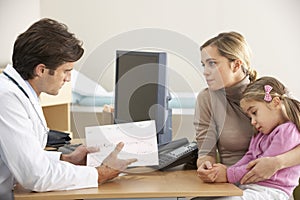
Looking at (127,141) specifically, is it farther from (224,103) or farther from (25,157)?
(224,103)

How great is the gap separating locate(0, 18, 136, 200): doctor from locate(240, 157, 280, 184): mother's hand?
1.25 feet

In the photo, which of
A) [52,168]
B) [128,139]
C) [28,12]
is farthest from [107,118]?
[28,12]

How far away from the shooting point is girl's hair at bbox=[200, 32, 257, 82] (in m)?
1.96

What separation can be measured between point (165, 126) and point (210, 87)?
0.24 m

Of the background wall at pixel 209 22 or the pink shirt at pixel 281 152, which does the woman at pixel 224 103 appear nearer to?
the pink shirt at pixel 281 152

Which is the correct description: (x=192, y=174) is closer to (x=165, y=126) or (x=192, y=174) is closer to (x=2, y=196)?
(x=165, y=126)

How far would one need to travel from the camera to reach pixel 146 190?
1.59 metres

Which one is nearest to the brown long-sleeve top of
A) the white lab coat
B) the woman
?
the woman

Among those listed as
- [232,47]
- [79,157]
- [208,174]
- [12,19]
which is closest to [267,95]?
[232,47]

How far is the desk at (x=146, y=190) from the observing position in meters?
1.55

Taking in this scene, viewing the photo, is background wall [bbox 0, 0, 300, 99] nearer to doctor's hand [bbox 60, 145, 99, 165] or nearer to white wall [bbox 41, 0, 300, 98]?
white wall [bbox 41, 0, 300, 98]

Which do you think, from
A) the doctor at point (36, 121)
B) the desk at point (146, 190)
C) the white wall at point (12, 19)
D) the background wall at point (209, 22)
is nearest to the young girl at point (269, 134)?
the desk at point (146, 190)

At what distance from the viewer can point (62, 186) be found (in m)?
1.59

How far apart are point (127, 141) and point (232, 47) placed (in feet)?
1.82
